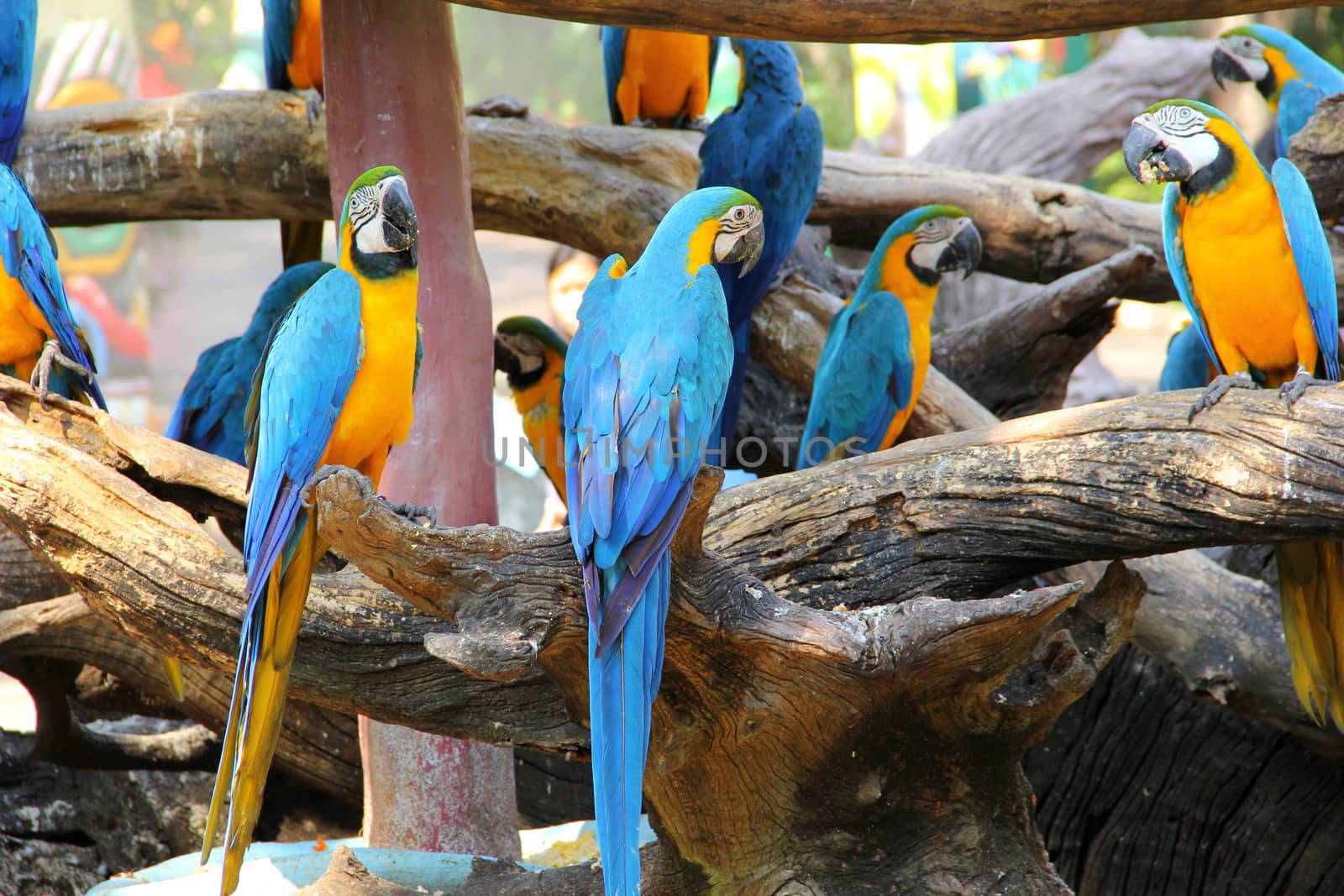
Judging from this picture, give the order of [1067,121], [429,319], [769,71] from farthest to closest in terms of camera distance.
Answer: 1. [1067,121]
2. [769,71]
3. [429,319]

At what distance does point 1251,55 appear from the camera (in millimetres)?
3914

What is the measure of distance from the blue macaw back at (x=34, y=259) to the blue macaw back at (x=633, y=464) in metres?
1.19

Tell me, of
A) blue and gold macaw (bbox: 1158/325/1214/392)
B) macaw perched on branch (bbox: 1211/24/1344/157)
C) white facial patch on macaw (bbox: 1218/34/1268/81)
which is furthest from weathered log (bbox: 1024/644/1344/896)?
white facial patch on macaw (bbox: 1218/34/1268/81)

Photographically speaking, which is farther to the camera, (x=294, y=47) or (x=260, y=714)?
(x=294, y=47)

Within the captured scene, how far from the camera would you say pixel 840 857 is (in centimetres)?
203

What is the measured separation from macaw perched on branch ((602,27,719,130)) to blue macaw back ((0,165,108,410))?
6.38ft

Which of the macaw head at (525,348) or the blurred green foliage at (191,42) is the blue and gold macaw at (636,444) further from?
the blurred green foliage at (191,42)

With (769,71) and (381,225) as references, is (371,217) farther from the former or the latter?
(769,71)

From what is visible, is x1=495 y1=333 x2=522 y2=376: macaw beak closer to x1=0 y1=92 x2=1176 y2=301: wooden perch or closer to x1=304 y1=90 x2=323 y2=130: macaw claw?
x1=0 y1=92 x2=1176 y2=301: wooden perch

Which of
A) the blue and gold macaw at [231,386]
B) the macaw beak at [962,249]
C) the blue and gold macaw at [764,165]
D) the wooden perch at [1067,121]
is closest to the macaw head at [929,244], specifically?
the macaw beak at [962,249]

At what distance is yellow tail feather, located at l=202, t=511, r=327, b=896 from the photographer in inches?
71.2

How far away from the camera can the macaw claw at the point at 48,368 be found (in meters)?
2.27

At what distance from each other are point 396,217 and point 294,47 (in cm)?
188

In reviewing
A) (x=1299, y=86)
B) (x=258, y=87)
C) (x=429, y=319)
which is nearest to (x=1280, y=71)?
(x=1299, y=86)
